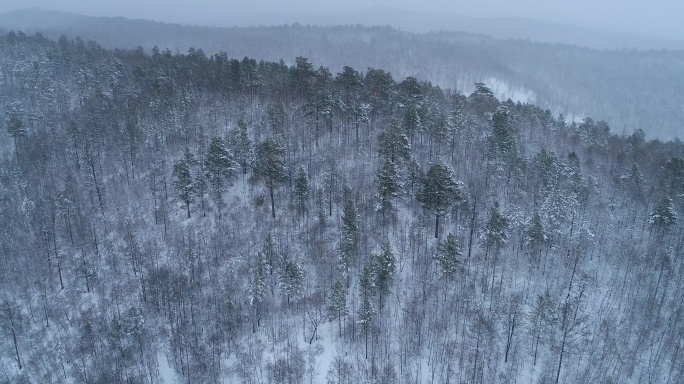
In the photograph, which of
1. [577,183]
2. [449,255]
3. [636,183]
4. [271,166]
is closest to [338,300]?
[449,255]

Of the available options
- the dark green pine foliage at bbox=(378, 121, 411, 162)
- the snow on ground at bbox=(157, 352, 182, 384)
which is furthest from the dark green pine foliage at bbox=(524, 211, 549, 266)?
the snow on ground at bbox=(157, 352, 182, 384)

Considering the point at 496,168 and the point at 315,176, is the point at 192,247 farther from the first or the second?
the point at 496,168

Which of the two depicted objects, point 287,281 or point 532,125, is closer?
point 287,281

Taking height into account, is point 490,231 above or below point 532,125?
below

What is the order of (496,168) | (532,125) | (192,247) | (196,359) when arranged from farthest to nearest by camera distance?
(532,125)
(496,168)
(192,247)
(196,359)

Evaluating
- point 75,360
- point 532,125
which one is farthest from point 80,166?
point 532,125

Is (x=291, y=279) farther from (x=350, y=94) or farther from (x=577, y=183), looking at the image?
(x=577, y=183)
